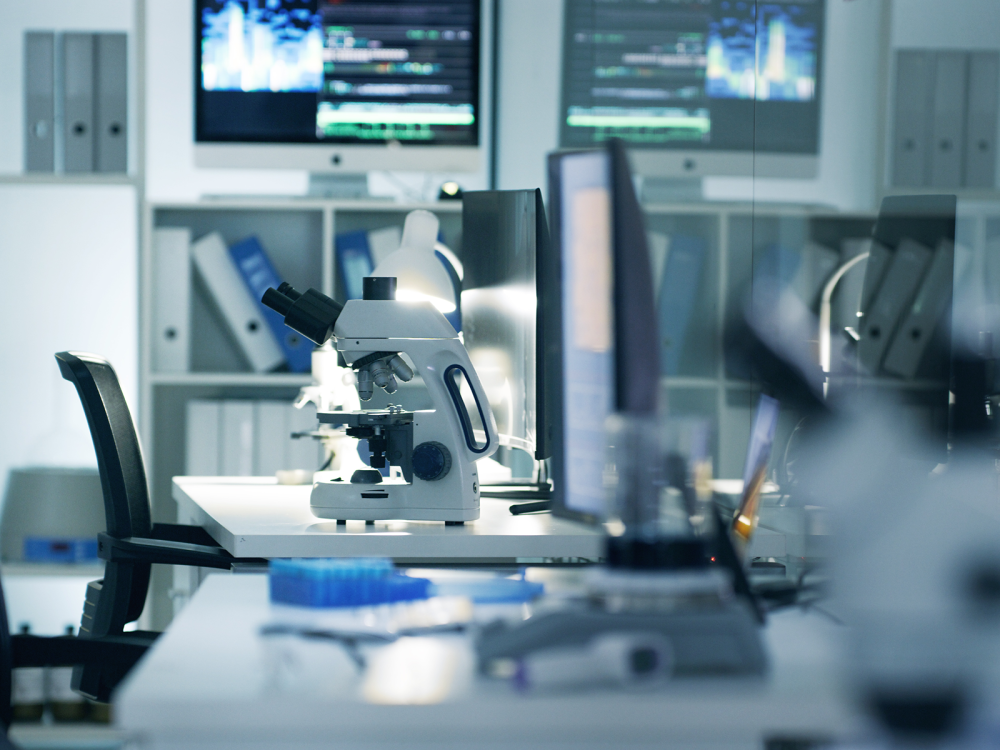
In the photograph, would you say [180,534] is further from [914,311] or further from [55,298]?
[914,311]

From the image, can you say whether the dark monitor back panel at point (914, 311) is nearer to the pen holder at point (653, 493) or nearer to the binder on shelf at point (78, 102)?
the pen holder at point (653, 493)

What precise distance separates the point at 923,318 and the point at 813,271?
297 millimetres

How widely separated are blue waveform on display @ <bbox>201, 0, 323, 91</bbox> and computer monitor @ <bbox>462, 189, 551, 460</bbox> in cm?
110

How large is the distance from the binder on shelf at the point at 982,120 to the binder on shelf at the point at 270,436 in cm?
195

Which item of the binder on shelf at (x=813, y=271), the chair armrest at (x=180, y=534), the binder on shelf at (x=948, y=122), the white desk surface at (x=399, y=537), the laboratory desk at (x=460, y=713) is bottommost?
the chair armrest at (x=180, y=534)

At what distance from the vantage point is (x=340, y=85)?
2.95m

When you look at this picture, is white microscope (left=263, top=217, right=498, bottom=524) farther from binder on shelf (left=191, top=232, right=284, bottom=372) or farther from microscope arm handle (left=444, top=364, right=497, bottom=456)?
binder on shelf (left=191, top=232, right=284, bottom=372)

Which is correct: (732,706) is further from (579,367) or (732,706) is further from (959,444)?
(959,444)

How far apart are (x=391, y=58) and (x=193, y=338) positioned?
105cm

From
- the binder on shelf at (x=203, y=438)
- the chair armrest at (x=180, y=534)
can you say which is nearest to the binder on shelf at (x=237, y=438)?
the binder on shelf at (x=203, y=438)

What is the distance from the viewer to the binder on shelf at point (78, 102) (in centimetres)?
278

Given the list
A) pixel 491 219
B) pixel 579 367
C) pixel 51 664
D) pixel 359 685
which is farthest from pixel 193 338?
pixel 359 685

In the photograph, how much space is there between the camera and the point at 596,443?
3.50 ft

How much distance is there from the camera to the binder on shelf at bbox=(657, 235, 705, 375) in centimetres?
284
